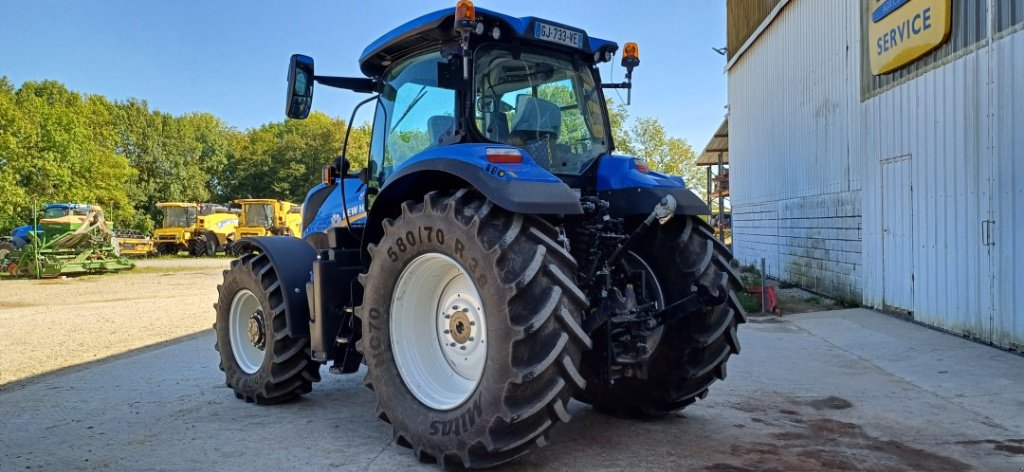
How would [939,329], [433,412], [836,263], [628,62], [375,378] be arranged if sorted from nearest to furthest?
[433,412] → [375,378] → [628,62] → [939,329] → [836,263]

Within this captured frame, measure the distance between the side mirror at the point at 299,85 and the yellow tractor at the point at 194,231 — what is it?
3288 centimetres

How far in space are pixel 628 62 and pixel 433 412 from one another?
310 cm

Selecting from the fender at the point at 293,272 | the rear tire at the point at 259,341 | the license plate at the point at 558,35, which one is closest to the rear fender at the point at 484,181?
the license plate at the point at 558,35

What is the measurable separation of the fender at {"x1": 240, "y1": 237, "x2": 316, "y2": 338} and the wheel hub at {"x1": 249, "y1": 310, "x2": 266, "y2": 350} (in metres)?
0.45

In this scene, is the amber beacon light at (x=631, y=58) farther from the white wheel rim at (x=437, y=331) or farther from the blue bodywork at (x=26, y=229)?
the blue bodywork at (x=26, y=229)

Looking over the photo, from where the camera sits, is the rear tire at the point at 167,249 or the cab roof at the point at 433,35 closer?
the cab roof at the point at 433,35

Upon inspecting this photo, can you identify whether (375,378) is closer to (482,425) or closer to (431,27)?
(482,425)

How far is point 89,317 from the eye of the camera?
1182 centimetres

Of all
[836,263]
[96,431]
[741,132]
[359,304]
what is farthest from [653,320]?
[741,132]

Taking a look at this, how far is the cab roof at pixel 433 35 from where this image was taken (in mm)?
4344

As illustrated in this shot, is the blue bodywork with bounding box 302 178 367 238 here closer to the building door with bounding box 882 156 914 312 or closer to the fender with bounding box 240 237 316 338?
the fender with bounding box 240 237 316 338

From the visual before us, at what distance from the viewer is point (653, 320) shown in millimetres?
4246

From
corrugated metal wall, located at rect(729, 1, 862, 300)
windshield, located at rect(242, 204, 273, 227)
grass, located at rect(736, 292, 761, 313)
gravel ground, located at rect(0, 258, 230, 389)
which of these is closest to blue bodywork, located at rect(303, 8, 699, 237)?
gravel ground, located at rect(0, 258, 230, 389)

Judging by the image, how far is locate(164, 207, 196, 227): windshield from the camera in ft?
120
